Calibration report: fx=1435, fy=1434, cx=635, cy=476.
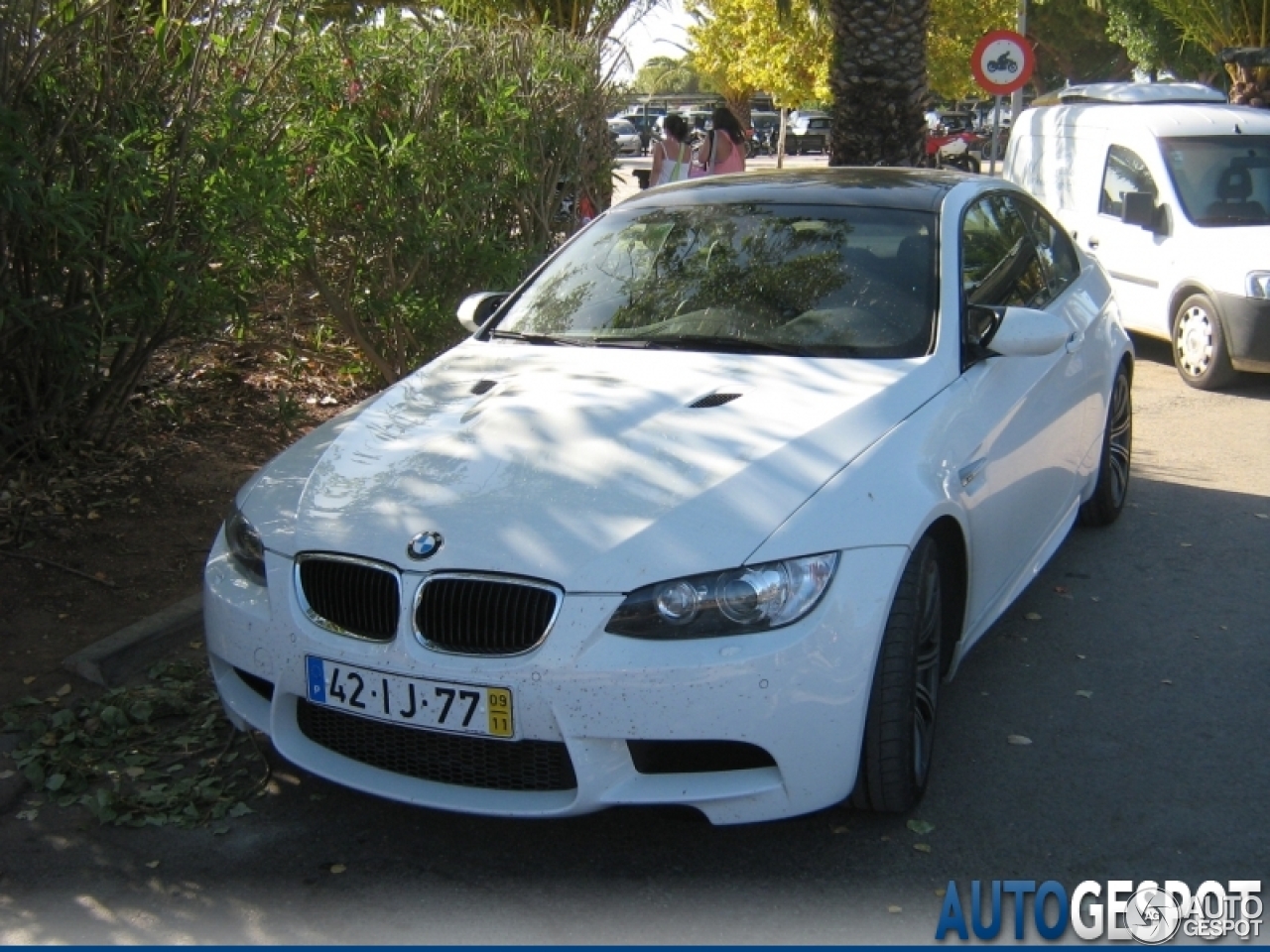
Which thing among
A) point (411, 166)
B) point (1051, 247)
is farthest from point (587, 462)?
point (411, 166)

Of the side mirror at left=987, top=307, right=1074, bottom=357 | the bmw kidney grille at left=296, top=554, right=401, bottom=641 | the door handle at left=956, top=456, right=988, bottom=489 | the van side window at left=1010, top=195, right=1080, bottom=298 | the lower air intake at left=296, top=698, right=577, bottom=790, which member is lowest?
the lower air intake at left=296, top=698, right=577, bottom=790

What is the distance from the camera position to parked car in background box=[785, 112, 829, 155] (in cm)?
5716

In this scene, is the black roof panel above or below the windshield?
above

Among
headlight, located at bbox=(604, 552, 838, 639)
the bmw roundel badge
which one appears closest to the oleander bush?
the bmw roundel badge

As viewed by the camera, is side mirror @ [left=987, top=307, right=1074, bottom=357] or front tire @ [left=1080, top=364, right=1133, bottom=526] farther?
front tire @ [left=1080, top=364, right=1133, bottom=526]

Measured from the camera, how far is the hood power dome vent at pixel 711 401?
4.09 meters

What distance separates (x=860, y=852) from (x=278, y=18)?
15.1ft

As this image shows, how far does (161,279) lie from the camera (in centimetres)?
562

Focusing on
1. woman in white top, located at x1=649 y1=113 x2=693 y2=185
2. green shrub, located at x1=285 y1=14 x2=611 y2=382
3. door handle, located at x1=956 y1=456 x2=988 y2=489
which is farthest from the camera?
woman in white top, located at x1=649 y1=113 x2=693 y2=185

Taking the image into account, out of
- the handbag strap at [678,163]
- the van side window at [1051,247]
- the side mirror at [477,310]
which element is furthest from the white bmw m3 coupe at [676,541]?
the handbag strap at [678,163]

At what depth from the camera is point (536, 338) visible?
16.2 feet

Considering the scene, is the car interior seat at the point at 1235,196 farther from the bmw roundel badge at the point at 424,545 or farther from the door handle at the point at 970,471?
the bmw roundel badge at the point at 424,545

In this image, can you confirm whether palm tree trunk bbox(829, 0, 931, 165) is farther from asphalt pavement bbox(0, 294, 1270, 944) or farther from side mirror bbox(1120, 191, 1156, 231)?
asphalt pavement bbox(0, 294, 1270, 944)

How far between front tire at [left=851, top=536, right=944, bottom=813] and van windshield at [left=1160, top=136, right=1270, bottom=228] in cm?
717
